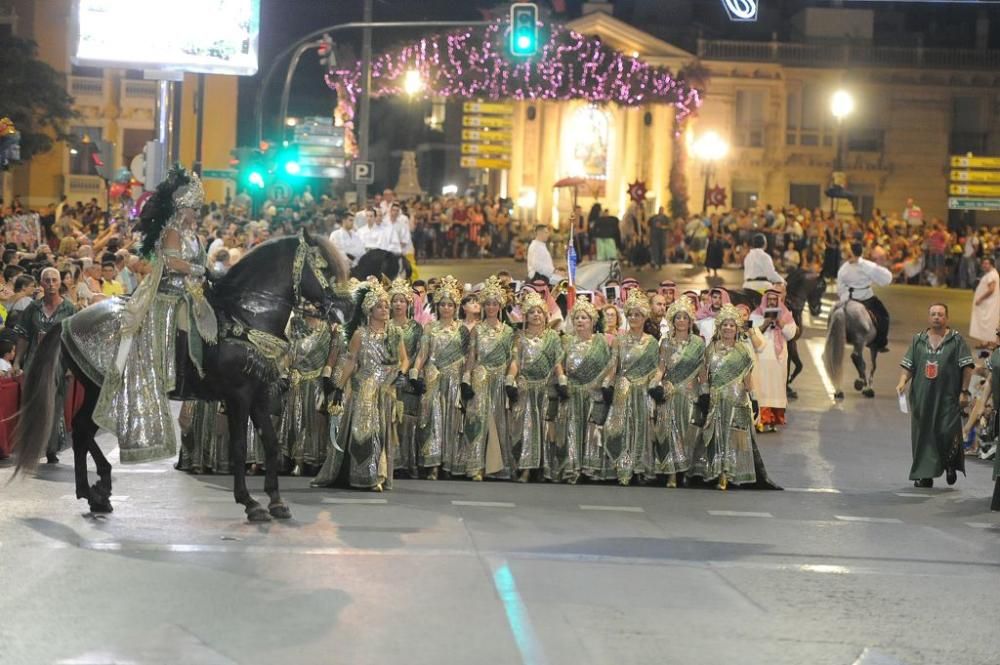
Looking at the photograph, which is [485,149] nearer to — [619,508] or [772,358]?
[772,358]

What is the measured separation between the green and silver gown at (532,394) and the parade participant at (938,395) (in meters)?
3.59

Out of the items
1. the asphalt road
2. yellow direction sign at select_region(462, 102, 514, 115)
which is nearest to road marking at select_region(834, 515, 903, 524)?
the asphalt road

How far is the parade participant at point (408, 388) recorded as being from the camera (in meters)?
14.4

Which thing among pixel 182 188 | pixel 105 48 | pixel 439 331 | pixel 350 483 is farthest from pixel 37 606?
pixel 105 48

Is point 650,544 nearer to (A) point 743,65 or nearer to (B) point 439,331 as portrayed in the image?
(B) point 439,331

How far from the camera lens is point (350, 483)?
543 inches

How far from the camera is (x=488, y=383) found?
14.9 metres

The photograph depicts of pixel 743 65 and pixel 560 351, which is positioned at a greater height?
pixel 743 65

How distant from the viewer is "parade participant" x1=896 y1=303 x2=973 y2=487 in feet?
50.2

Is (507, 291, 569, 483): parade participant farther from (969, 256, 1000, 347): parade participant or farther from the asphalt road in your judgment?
(969, 256, 1000, 347): parade participant

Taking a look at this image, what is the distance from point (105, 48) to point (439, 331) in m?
9.20

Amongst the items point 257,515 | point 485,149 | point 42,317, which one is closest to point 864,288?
point 42,317

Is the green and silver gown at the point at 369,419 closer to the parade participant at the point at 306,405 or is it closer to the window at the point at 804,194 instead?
the parade participant at the point at 306,405

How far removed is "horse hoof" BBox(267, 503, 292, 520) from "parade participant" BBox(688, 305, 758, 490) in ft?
15.4
